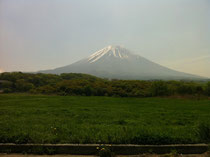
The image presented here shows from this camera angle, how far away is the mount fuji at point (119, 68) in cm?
6397

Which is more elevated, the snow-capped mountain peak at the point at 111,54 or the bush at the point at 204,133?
the snow-capped mountain peak at the point at 111,54

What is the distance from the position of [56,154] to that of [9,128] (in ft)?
5.83

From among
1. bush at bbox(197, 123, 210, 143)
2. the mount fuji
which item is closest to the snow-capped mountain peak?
the mount fuji

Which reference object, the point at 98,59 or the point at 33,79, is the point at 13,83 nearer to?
the point at 33,79

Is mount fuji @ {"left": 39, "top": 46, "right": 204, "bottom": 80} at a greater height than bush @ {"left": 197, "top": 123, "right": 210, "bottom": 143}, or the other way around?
mount fuji @ {"left": 39, "top": 46, "right": 204, "bottom": 80}

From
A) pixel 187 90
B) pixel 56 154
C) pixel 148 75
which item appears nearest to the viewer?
pixel 56 154

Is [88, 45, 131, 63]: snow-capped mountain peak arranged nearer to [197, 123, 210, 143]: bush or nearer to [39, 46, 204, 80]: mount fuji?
[39, 46, 204, 80]: mount fuji

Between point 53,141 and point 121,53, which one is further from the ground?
point 121,53

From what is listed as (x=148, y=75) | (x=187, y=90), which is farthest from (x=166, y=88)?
(x=148, y=75)

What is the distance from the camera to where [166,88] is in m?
18.7

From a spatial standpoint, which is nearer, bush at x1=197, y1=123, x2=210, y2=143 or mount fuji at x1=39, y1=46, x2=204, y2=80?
bush at x1=197, y1=123, x2=210, y2=143

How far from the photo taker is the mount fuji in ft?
210

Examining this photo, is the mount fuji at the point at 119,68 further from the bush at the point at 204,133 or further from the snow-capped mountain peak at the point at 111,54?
the bush at the point at 204,133

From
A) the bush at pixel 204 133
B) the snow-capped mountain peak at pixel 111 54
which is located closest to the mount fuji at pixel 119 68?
the snow-capped mountain peak at pixel 111 54
